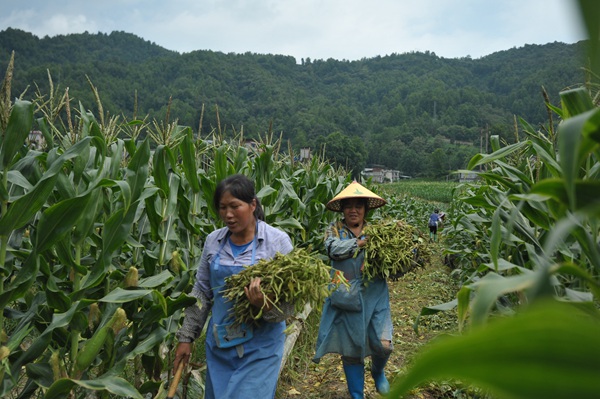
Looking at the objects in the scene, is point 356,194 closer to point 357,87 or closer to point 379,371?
point 379,371

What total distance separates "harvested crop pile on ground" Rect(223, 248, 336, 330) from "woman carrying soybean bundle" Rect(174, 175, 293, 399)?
0.26 ft

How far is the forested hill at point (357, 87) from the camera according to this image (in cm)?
5631

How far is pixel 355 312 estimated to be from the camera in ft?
15.3

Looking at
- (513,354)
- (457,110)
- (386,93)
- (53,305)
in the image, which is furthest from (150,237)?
(386,93)

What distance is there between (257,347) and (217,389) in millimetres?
382

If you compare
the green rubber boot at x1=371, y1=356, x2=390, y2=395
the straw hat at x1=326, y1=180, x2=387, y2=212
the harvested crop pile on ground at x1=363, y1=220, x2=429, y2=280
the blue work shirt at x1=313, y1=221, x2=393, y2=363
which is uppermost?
the straw hat at x1=326, y1=180, x2=387, y2=212

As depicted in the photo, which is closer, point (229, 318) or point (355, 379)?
point (229, 318)

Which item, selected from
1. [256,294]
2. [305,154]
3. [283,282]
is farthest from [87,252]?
[305,154]

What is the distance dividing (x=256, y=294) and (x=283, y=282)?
172mm

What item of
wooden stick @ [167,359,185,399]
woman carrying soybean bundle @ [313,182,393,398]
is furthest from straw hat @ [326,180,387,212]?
wooden stick @ [167,359,185,399]

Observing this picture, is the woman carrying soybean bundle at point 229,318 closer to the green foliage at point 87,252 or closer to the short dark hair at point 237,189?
the short dark hair at point 237,189

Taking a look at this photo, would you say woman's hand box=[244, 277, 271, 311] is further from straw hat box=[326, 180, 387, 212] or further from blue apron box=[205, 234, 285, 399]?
straw hat box=[326, 180, 387, 212]

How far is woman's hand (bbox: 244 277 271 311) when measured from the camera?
292 centimetres

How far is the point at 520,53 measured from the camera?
10488 cm
